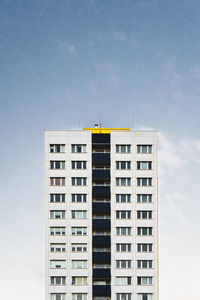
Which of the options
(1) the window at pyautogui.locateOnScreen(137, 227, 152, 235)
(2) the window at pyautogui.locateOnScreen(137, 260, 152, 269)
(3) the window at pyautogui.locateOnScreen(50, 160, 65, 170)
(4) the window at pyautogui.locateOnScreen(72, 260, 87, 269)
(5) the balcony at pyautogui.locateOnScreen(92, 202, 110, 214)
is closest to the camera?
(4) the window at pyautogui.locateOnScreen(72, 260, 87, 269)

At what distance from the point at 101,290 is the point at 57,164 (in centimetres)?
2398

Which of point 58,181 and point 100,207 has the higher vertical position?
point 58,181

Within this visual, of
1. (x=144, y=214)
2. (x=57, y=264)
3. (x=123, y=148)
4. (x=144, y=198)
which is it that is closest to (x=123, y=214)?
(x=144, y=214)

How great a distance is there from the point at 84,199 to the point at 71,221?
15.2 feet

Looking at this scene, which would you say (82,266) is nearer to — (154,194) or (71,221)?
(71,221)

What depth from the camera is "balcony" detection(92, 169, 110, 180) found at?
8988 centimetres

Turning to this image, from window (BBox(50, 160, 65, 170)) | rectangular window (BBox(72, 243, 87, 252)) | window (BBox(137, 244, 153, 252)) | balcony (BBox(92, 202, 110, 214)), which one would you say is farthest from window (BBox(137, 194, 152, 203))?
window (BBox(50, 160, 65, 170))

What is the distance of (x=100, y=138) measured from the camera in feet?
299

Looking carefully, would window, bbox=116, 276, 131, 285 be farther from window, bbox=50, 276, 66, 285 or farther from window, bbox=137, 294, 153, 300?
window, bbox=50, 276, 66, 285

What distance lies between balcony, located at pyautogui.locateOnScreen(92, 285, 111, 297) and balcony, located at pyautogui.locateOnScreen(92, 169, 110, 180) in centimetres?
1940

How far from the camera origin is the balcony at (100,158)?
90.1 metres

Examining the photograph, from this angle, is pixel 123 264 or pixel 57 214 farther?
pixel 57 214

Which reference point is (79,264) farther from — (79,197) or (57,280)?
(79,197)

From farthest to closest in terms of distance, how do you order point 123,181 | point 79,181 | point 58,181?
1. point 123,181
2. point 79,181
3. point 58,181
